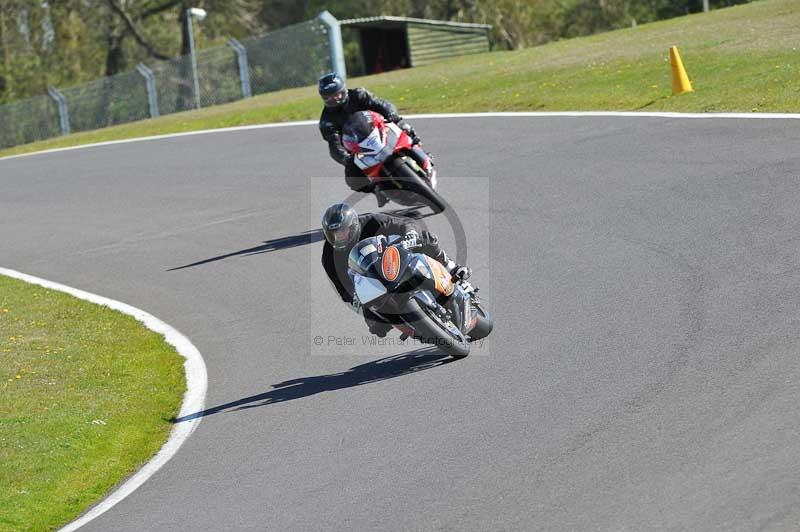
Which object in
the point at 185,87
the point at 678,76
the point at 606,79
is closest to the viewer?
the point at 678,76

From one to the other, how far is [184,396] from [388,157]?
4224mm

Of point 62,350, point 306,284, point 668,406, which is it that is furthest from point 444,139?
point 668,406

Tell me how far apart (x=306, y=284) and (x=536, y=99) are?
9882 millimetres

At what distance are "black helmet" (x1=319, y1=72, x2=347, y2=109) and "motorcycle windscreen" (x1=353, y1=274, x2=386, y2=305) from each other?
14.9 ft

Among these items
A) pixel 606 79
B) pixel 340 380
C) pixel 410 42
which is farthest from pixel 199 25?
pixel 340 380

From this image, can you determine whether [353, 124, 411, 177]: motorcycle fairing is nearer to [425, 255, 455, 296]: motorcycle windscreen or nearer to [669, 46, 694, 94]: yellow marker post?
[425, 255, 455, 296]: motorcycle windscreen

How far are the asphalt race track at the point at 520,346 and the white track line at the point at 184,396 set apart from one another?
0.13 metres

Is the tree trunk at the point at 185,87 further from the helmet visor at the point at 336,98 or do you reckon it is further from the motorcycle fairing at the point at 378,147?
the motorcycle fairing at the point at 378,147

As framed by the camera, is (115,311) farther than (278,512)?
Yes

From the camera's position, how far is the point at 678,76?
1944 centimetres

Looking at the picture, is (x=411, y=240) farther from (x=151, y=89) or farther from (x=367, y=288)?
(x=151, y=89)

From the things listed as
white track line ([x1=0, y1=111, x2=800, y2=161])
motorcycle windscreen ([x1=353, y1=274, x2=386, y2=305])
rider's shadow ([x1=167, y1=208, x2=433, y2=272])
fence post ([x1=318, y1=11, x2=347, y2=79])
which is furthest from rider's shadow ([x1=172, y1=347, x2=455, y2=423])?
fence post ([x1=318, y1=11, x2=347, y2=79])

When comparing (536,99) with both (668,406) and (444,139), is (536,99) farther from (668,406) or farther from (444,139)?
(668,406)

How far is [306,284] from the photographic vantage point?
42.0ft
